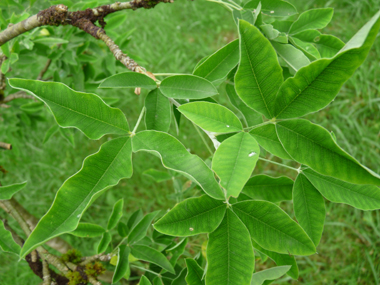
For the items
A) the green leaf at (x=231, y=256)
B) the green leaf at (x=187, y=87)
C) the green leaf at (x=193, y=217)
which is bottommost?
the green leaf at (x=231, y=256)

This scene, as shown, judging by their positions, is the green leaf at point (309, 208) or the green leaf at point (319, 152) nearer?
the green leaf at point (319, 152)

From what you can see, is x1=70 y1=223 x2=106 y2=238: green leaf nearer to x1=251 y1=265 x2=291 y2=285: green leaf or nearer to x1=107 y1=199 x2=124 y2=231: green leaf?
x1=107 y1=199 x2=124 y2=231: green leaf

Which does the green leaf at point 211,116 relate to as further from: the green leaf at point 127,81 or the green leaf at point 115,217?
the green leaf at point 115,217

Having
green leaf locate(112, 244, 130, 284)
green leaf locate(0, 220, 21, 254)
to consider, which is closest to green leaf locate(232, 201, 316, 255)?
green leaf locate(112, 244, 130, 284)

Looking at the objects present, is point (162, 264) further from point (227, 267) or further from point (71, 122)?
point (71, 122)

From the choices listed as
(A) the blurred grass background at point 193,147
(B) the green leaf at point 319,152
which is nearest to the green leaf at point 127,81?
(B) the green leaf at point 319,152

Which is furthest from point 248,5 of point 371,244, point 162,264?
point 371,244
